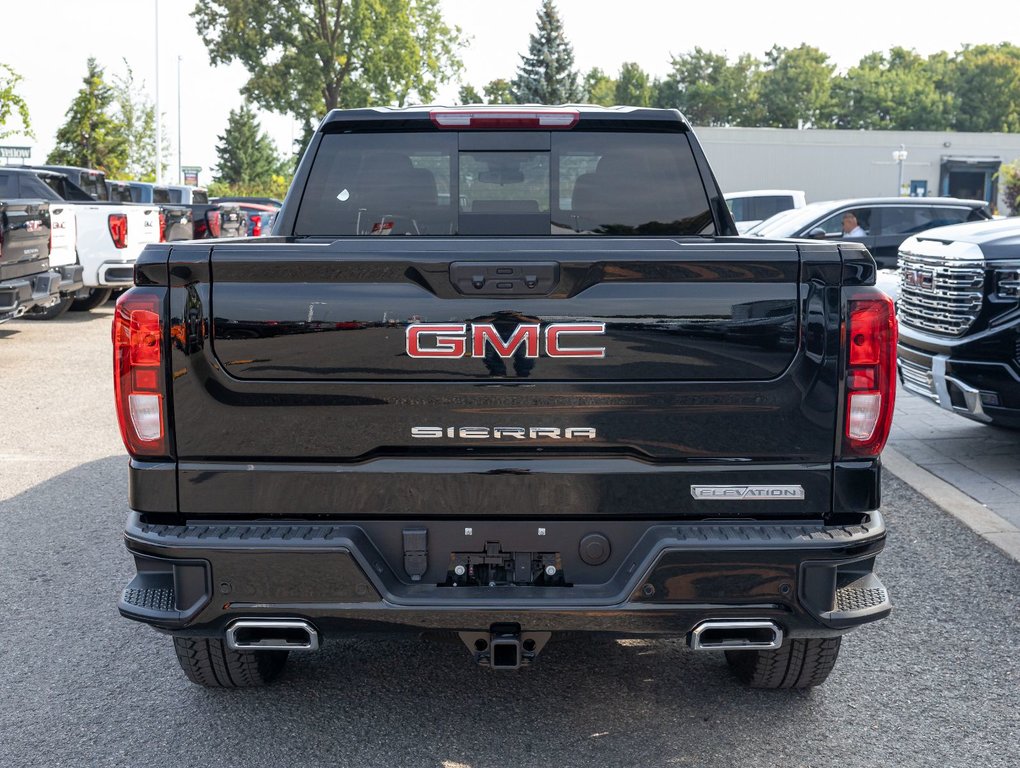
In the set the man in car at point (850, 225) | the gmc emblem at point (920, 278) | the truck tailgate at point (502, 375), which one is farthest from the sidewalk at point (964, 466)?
the man in car at point (850, 225)

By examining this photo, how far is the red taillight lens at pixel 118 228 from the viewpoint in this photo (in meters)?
15.7

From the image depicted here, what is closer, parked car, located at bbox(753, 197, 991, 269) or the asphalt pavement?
the asphalt pavement

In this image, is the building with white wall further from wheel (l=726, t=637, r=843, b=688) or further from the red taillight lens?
wheel (l=726, t=637, r=843, b=688)

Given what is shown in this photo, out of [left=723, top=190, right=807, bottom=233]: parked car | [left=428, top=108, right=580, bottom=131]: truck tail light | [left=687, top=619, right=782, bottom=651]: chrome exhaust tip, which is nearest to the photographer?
[left=687, top=619, right=782, bottom=651]: chrome exhaust tip

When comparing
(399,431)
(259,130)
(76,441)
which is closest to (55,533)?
(76,441)

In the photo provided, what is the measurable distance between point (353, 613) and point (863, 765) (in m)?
1.67

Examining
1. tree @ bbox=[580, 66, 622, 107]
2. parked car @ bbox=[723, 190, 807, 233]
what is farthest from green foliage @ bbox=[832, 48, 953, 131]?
parked car @ bbox=[723, 190, 807, 233]

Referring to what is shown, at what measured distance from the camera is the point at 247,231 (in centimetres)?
2634

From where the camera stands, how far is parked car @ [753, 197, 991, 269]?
15250mm

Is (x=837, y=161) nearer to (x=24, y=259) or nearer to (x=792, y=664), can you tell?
(x=24, y=259)

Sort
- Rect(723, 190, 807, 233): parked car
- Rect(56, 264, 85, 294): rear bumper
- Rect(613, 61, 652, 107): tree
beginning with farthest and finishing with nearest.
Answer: Rect(613, 61, 652, 107): tree, Rect(723, 190, 807, 233): parked car, Rect(56, 264, 85, 294): rear bumper

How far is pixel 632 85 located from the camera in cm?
12275

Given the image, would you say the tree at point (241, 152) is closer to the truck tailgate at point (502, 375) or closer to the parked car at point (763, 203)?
the parked car at point (763, 203)

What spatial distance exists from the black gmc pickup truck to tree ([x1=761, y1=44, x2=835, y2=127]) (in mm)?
118583
